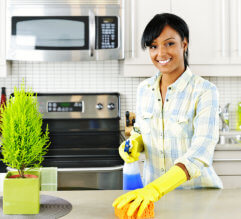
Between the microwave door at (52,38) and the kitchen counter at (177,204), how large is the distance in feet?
4.72

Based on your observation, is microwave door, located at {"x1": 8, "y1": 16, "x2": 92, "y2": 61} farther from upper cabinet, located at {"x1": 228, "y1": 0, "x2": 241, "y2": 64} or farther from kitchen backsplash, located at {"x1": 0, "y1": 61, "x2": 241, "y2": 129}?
upper cabinet, located at {"x1": 228, "y1": 0, "x2": 241, "y2": 64}

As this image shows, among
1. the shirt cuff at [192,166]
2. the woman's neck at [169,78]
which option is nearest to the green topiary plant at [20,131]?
the shirt cuff at [192,166]

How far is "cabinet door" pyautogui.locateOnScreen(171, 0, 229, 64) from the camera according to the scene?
8.58 feet

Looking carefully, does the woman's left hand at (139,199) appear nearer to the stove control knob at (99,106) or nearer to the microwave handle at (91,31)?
the microwave handle at (91,31)

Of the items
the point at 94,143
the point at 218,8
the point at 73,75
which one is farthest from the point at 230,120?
the point at 73,75

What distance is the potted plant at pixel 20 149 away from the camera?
1.03 meters

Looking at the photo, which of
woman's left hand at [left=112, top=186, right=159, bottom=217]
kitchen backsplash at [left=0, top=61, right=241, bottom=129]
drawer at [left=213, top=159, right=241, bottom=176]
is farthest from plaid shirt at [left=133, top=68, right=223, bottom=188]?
kitchen backsplash at [left=0, top=61, right=241, bottom=129]

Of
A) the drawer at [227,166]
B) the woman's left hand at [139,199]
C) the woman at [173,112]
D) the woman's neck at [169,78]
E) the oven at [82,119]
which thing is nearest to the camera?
the woman's left hand at [139,199]

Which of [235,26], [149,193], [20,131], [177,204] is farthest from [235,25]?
[20,131]

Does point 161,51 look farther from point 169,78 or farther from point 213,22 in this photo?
point 213,22

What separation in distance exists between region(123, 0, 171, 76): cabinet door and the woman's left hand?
1661 mm

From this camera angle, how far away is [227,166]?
2389 millimetres

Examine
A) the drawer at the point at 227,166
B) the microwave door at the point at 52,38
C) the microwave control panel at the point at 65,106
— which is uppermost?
the microwave door at the point at 52,38

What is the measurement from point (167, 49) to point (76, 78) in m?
1.58
